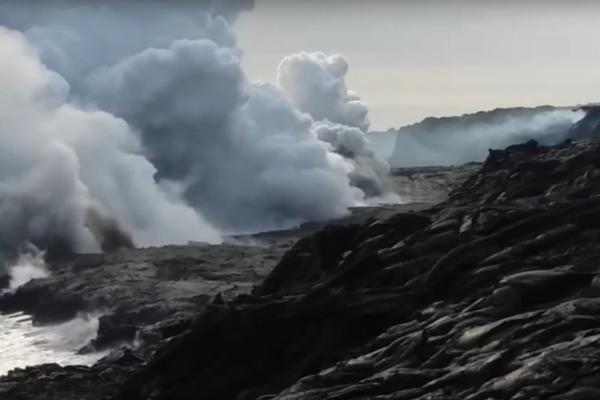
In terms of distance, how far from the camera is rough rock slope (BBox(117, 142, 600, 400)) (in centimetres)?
2861

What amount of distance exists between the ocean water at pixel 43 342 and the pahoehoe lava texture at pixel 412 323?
11.2 metres

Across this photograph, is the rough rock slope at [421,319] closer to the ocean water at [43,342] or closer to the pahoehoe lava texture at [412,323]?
the pahoehoe lava texture at [412,323]

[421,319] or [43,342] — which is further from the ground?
[43,342]

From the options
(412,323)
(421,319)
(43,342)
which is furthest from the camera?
(43,342)

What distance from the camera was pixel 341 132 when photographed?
7623 inches

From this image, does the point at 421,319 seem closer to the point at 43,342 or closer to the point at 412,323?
the point at 412,323

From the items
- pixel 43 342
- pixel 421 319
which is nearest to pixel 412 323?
pixel 421 319

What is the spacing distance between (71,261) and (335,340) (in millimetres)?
69560

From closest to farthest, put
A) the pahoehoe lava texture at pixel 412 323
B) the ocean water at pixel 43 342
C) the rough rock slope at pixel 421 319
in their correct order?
the rough rock slope at pixel 421 319 < the pahoehoe lava texture at pixel 412 323 < the ocean water at pixel 43 342

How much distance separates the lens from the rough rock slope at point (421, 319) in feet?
93.9

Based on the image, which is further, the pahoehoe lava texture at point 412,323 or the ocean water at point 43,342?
the ocean water at point 43,342

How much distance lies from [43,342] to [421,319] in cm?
3856

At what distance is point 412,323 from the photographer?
3734 cm

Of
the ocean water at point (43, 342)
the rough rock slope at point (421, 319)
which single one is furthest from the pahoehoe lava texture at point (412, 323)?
the ocean water at point (43, 342)
